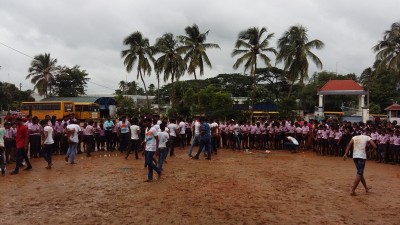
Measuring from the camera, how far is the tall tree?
200 ft

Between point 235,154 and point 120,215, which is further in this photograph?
point 235,154

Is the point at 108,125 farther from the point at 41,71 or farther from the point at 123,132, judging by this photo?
the point at 41,71

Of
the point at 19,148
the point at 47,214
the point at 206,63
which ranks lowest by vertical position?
the point at 47,214

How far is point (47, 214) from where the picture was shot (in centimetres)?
714

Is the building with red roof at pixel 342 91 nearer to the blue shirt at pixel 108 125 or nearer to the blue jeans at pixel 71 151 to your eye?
the blue shirt at pixel 108 125

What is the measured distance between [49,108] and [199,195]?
3456 centimetres

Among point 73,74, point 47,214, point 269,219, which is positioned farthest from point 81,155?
point 73,74

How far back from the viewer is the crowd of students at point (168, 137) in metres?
11.6

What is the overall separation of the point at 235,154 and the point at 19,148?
9230 millimetres

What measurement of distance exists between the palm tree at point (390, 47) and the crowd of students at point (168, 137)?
17.0 metres

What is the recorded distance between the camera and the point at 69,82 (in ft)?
203

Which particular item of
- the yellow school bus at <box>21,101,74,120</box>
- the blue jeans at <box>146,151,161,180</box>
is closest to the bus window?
the yellow school bus at <box>21,101,74,120</box>

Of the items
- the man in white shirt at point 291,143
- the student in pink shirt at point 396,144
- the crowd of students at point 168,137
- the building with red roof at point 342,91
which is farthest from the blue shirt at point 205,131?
the building with red roof at point 342,91

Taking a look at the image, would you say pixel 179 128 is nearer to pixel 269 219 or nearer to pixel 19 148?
pixel 19 148
